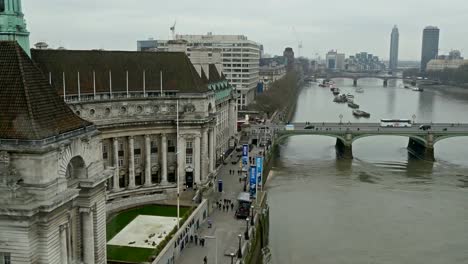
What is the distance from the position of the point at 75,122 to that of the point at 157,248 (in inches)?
586

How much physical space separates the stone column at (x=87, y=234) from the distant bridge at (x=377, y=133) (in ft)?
222

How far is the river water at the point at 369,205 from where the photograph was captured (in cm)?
5262

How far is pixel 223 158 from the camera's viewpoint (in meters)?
81.8

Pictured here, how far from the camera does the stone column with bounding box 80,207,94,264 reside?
32.6 metres

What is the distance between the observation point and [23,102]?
28.7 m

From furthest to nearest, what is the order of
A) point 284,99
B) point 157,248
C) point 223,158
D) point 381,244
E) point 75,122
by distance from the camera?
point 284,99, point 223,158, point 381,244, point 157,248, point 75,122

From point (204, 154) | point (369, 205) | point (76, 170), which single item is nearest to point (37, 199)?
point (76, 170)

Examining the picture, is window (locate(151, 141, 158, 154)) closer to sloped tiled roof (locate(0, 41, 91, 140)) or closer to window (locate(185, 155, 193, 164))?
window (locate(185, 155, 193, 164))

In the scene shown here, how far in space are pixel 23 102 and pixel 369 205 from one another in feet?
162

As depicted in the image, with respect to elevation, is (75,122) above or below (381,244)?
above

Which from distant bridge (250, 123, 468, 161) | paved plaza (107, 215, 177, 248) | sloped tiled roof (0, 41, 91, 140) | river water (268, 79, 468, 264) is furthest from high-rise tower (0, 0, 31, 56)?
distant bridge (250, 123, 468, 161)

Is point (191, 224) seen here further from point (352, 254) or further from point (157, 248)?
point (352, 254)

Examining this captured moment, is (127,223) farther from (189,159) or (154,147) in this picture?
(189,159)

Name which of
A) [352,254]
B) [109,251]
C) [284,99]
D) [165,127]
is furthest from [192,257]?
[284,99]
